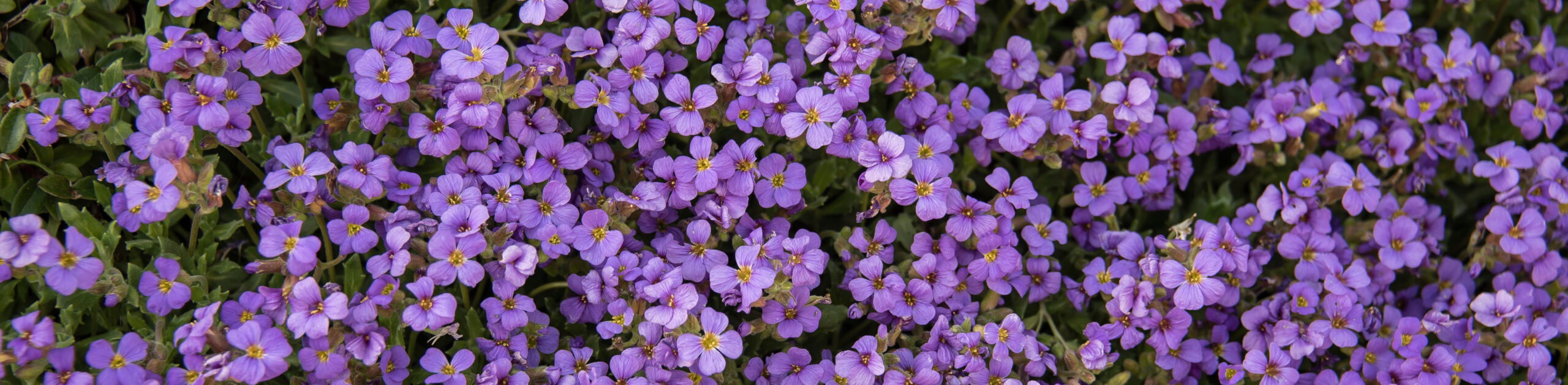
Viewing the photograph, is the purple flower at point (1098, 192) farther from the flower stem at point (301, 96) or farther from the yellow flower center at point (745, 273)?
the flower stem at point (301, 96)

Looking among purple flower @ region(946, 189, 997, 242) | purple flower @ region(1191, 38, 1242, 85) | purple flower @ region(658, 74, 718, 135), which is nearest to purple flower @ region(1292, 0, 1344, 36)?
purple flower @ region(1191, 38, 1242, 85)

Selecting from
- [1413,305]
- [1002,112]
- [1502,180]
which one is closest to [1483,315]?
[1413,305]

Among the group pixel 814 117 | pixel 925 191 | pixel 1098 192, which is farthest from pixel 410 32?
pixel 1098 192

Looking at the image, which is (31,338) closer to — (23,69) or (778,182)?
(23,69)

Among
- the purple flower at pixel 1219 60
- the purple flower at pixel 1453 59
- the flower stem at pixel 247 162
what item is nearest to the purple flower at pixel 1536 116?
the purple flower at pixel 1453 59

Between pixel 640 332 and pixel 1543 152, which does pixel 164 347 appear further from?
pixel 1543 152

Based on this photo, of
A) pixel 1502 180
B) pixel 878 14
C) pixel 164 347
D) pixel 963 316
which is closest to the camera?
pixel 164 347
